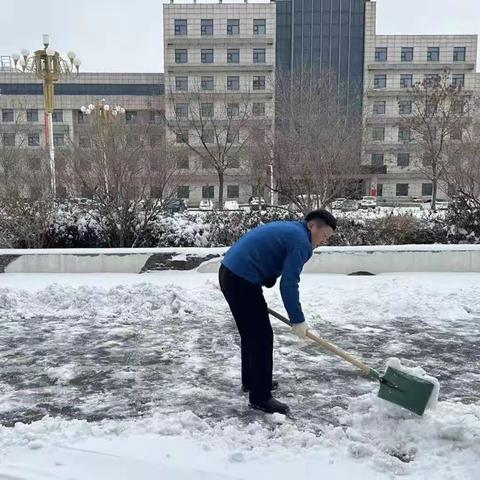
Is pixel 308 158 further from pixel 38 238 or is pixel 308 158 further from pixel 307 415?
pixel 307 415

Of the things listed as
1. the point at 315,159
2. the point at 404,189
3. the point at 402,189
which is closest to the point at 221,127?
the point at 315,159

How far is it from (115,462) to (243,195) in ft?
149

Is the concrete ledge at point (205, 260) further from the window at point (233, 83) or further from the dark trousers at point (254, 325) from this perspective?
the window at point (233, 83)

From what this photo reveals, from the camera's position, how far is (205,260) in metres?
8.76

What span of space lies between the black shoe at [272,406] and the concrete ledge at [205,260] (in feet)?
16.3

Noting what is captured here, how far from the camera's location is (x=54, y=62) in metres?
18.9

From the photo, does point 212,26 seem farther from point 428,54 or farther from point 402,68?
point 428,54

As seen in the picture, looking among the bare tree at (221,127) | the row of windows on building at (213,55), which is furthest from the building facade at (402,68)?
the bare tree at (221,127)

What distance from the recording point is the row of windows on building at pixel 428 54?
57.8m

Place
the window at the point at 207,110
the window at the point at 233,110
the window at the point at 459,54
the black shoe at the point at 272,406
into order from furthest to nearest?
1. the window at the point at 459,54
2. the window at the point at 207,110
3. the window at the point at 233,110
4. the black shoe at the point at 272,406

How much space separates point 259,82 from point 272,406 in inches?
2095

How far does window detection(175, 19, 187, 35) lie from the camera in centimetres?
5631

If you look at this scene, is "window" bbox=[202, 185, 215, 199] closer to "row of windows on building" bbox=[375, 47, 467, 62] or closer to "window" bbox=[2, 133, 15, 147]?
"row of windows on building" bbox=[375, 47, 467, 62]

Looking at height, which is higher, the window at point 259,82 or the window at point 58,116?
the window at point 259,82
